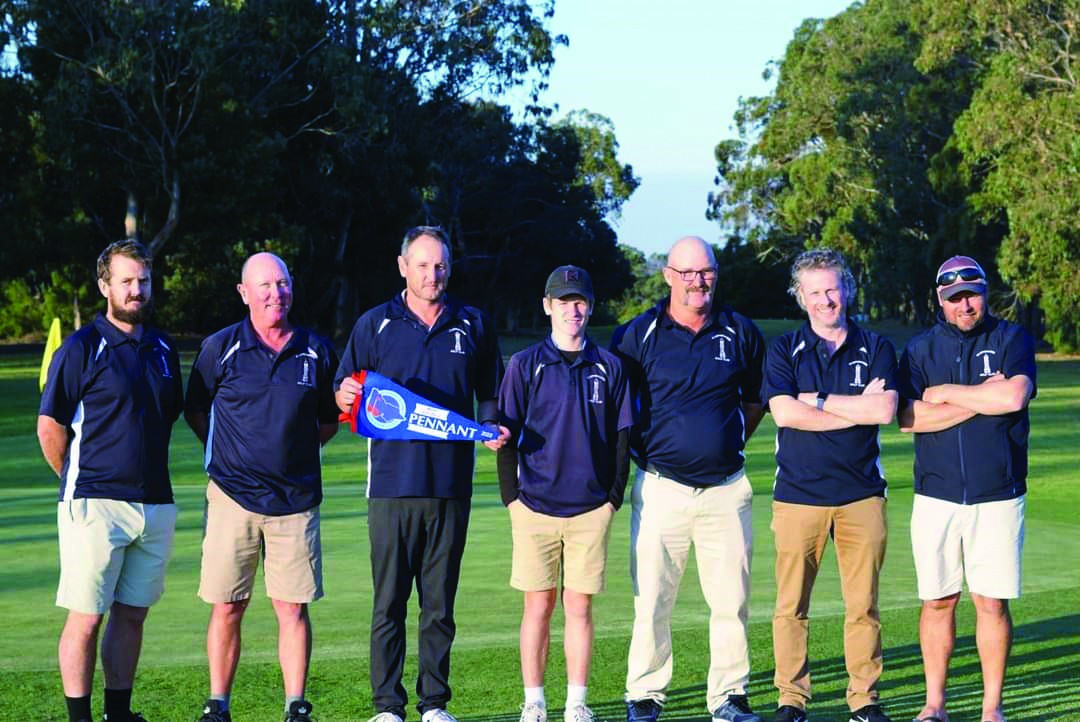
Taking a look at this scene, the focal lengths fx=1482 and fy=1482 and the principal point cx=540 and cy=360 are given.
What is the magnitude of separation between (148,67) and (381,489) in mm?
38154

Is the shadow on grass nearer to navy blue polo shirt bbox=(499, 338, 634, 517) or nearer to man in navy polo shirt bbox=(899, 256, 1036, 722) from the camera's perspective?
man in navy polo shirt bbox=(899, 256, 1036, 722)

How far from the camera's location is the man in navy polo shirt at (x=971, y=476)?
6.91 m

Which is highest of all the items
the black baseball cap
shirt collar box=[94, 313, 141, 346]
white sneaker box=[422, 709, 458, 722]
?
the black baseball cap

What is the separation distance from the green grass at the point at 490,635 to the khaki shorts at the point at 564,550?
762 millimetres

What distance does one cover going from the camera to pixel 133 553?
22.2ft

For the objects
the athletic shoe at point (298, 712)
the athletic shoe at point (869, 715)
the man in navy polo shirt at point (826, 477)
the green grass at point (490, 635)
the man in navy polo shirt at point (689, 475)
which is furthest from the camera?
the green grass at point (490, 635)

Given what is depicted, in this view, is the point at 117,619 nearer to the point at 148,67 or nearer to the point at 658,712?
the point at 658,712

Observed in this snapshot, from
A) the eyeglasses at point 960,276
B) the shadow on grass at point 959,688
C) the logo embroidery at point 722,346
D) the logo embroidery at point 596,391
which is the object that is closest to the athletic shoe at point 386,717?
the shadow on grass at point 959,688

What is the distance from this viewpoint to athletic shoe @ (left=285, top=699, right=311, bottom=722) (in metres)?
6.75

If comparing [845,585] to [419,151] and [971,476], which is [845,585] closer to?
[971,476]

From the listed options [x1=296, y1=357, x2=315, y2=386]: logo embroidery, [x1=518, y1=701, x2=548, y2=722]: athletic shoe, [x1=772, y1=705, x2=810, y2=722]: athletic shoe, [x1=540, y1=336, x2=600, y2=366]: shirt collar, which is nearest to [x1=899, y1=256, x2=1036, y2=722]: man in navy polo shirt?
[x1=772, y1=705, x2=810, y2=722]: athletic shoe

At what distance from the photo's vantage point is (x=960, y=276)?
6.98 metres

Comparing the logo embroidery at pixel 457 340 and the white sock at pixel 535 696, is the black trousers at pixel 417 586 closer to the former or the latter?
the white sock at pixel 535 696

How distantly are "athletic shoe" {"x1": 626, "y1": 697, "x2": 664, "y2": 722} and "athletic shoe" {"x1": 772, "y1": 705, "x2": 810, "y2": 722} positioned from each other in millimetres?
558
